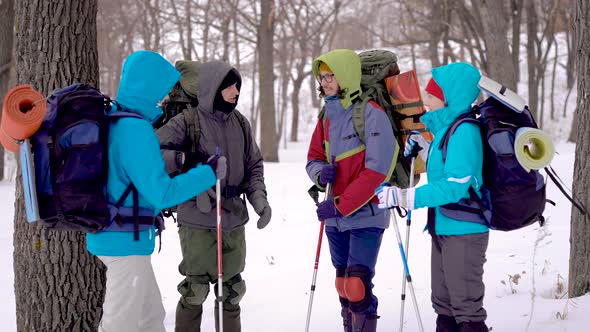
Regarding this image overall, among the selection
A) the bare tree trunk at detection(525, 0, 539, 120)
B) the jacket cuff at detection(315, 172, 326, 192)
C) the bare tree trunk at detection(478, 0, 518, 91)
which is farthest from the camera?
the bare tree trunk at detection(525, 0, 539, 120)

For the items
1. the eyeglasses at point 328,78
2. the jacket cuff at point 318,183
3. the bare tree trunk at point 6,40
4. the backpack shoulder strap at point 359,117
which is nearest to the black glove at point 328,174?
the jacket cuff at point 318,183

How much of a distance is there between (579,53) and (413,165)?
5.70 feet

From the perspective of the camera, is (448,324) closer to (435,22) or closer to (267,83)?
(267,83)

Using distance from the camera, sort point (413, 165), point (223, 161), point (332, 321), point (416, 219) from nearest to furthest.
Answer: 1. point (223, 161)
2. point (413, 165)
3. point (332, 321)
4. point (416, 219)

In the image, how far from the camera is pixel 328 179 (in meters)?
3.99

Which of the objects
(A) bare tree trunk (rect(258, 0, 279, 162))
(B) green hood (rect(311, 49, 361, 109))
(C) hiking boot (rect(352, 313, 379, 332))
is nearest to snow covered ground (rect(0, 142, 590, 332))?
(C) hiking boot (rect(352, 313, 379, 332))

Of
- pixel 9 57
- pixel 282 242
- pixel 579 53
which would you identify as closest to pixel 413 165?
pixel 579 53

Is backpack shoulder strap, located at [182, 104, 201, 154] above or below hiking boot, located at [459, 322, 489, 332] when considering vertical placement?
above

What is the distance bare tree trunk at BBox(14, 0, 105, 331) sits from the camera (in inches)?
157

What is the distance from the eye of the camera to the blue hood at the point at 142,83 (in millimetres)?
3148

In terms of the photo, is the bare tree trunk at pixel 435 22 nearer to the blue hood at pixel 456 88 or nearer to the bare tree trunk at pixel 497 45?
the bare tree trunk at pixel 497 45

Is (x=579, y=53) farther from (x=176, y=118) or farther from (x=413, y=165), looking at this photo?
(x=176, y=118)

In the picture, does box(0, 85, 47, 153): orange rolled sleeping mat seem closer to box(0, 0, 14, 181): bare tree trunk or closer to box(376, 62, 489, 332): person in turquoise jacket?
box(376, 62, 489, 332): person in turquoise jacket

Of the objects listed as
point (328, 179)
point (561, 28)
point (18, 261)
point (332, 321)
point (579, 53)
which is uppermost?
point (561, 28)
